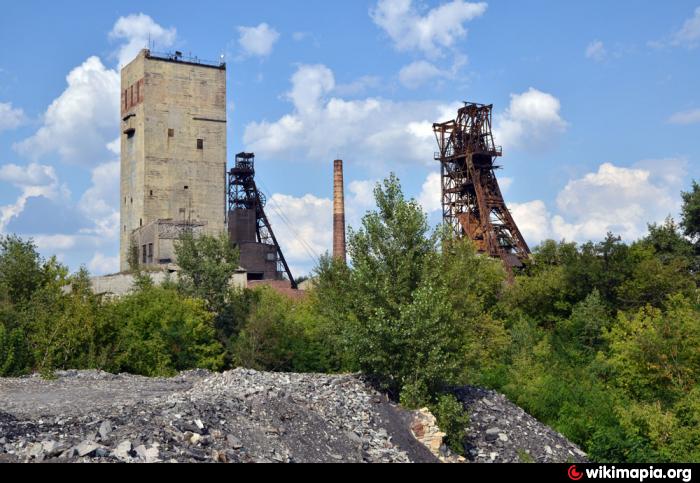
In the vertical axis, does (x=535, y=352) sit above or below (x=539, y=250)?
below

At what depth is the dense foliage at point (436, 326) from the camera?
22141 mm

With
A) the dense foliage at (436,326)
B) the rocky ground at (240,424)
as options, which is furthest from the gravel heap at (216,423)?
the dense foliage at (436,326)

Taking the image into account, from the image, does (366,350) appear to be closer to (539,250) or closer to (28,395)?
(28,395)

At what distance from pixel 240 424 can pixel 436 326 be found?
7.33m

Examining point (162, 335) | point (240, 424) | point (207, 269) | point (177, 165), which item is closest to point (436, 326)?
point (240, 424)

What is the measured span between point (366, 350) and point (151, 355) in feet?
43.7

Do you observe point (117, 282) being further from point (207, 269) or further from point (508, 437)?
point (508, 437)

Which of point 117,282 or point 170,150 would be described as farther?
point 170,150

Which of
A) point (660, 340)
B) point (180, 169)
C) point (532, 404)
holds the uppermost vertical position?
point (180, 169)

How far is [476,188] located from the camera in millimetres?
55281

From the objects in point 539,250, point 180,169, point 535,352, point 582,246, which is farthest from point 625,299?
point 180,169

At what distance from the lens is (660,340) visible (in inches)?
1025
